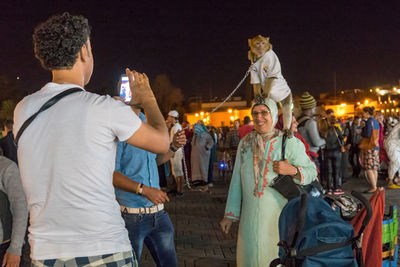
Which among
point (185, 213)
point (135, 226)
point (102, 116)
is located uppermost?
point (102, 116)

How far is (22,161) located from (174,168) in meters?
9.87

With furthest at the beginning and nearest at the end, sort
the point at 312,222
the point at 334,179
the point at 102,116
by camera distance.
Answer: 1. the point at 334,179
2. the point at 312,222
3. the point at 102,116

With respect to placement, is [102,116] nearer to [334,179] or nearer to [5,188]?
[5,188]

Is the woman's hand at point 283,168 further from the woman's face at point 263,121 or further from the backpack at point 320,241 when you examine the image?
the backpack at point 320,241

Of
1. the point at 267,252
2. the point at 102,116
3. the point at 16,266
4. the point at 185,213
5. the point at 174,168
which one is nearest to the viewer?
the point at 102,116

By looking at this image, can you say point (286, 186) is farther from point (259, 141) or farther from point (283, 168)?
point (259, 141)

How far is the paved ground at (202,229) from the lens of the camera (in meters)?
5.84

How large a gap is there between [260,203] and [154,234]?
0.90 m

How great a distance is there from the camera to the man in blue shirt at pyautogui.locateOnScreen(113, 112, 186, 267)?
3479 mm

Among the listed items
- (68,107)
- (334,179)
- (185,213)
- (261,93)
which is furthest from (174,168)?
(68,107)

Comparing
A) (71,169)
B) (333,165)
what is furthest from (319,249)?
(333,165)

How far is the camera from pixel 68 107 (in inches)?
74.4

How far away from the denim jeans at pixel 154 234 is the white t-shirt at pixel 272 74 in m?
1.81

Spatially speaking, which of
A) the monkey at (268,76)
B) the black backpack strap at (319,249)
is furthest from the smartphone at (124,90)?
the black backpack strap at (319,249)
